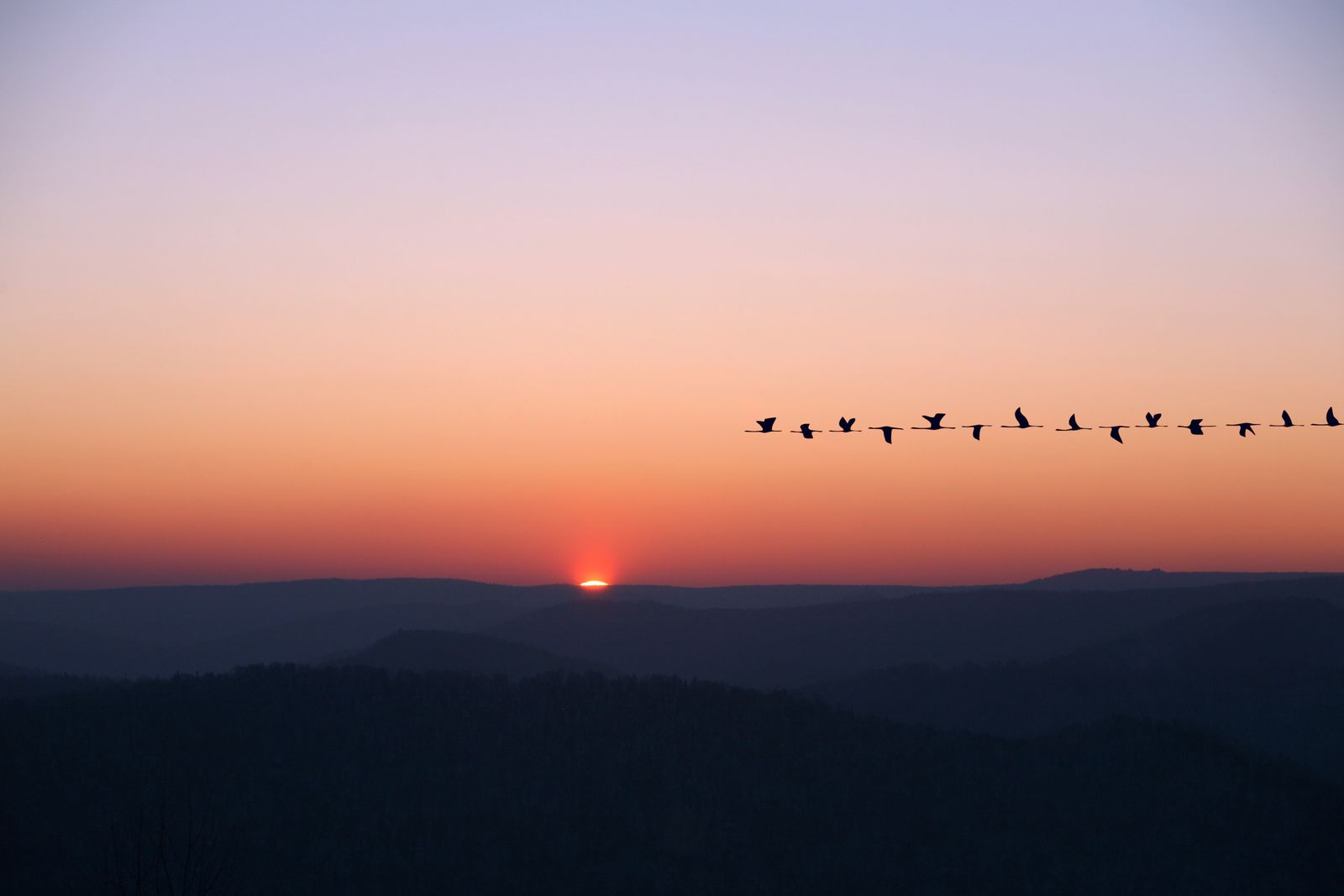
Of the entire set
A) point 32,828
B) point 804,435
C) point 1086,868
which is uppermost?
point 804,435

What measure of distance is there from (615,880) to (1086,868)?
38701 millimetres

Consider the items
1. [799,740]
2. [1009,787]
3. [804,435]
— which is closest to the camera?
[804,435]

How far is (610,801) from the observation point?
382 ft

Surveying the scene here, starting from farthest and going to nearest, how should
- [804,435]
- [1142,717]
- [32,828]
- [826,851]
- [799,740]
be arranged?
[1142,717] → [799,740] → [826,851] → [32,828] → [804,435]

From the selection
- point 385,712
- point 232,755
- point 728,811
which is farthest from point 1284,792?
point 232,755

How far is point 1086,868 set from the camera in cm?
10712

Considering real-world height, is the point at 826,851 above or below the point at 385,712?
below

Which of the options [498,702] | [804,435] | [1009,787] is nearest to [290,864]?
[498,702]

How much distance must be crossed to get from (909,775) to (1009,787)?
893cm

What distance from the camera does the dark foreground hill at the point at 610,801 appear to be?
10375 centimetres

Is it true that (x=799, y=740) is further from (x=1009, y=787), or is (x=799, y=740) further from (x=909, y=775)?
(x=1009, y=787)

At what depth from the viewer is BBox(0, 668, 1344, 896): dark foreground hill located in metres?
104

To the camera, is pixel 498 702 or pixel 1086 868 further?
pixel 498 702

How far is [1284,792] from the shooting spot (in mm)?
118750
